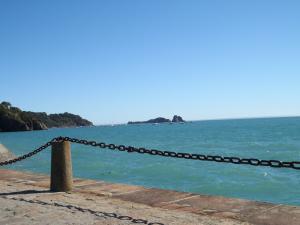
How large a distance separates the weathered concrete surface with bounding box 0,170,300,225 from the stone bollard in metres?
0.19

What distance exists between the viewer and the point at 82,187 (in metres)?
7.84

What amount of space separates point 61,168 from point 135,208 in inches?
72.2

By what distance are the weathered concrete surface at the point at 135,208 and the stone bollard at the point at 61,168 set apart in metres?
0.19

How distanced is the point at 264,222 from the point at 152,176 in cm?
2189

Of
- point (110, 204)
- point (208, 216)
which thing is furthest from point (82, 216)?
point (208, 216)

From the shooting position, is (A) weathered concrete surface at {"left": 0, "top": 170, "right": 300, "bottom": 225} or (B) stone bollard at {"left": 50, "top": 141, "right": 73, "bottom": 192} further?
(B) stone bollard at {"left": 50, "top": 141, "right": 73, "bottom": 192}

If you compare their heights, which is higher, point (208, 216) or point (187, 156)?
point (187, 156)

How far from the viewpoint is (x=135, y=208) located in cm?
599

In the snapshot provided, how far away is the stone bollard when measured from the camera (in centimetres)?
738

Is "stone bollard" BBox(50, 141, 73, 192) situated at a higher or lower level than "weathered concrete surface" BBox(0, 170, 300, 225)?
higher

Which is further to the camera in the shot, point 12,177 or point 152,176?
point 152,176

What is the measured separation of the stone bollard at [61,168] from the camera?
24.2ft

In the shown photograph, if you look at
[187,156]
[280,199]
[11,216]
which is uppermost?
[187,156]

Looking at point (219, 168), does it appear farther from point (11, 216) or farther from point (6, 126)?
point (6, 126)
